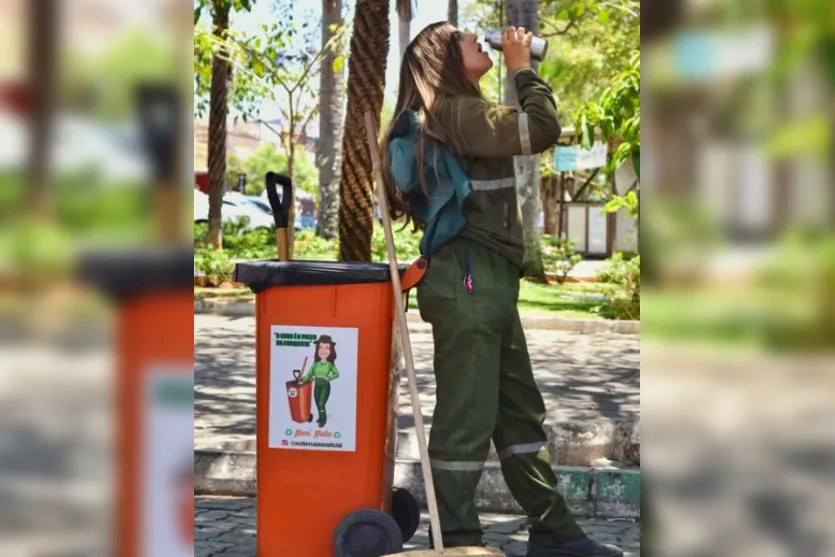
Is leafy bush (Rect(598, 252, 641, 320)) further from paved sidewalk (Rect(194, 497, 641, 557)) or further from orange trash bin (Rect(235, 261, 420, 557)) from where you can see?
orange trash bin (Rect(235, 261, 420, 557))

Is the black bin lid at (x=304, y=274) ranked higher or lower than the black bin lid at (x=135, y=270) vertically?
lower

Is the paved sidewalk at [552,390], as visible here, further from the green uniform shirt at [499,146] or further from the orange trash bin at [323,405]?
the green uniform shirt at [499,146]

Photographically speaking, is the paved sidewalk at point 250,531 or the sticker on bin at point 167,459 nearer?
the sticker on bin at point 167,459

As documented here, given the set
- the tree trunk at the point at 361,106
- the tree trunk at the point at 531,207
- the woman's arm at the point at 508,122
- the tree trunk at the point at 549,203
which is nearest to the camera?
the woman's arm at the point at 508,122

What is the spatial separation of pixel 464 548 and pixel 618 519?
154 cm

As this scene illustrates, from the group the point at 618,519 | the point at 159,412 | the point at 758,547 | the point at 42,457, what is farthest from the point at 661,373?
the point at 618,519

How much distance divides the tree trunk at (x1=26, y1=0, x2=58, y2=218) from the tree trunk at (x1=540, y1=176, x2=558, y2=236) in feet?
141

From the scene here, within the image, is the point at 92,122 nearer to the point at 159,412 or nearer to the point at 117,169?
the point at 117,169

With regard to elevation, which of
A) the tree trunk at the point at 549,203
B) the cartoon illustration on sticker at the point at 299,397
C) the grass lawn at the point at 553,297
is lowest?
the grass lawn at the point at 553,297

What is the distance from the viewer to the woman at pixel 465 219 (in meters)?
3.88

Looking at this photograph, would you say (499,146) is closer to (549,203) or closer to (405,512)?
(405,512)

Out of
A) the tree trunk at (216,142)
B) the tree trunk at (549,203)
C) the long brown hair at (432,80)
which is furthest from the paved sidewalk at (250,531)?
the tree trunk at (549,203)

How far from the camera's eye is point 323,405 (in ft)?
12.8

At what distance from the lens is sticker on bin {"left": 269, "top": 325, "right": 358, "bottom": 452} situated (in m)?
3.89
